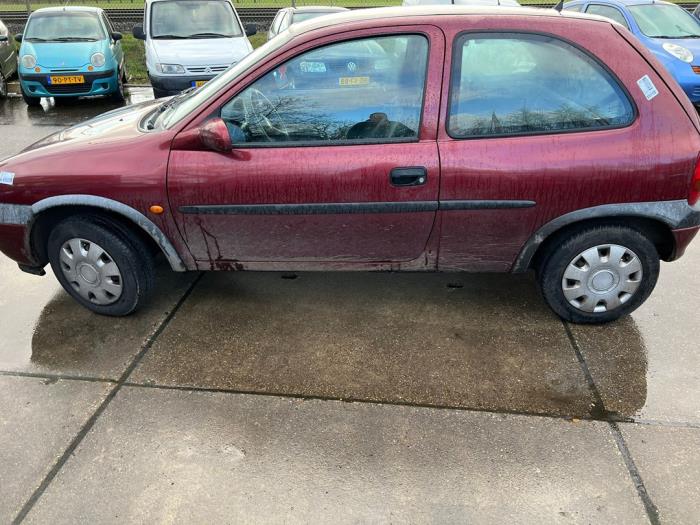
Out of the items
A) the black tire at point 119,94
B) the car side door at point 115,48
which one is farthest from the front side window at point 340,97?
the car side door at point 115,48

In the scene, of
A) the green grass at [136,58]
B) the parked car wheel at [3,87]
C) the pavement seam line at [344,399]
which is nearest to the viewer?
the pavement seam line at [344,399]

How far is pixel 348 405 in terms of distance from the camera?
9.01ft

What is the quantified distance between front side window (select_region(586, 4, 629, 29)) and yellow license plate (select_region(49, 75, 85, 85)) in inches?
305

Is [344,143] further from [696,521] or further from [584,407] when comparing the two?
[696,521]

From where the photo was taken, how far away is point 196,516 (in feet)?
7.23

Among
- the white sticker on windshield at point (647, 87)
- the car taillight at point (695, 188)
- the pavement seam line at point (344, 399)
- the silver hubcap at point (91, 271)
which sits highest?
the white sticker on windshield at point (647, 87)

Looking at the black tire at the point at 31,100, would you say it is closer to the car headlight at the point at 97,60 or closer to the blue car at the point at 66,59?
the blue car at the point at 66,59

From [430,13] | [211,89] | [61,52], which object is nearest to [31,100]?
[61,52]

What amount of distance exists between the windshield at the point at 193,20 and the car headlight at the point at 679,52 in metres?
6.23

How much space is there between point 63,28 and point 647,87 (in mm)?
9354

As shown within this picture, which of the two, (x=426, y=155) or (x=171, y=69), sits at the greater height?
(x=426, y=155)

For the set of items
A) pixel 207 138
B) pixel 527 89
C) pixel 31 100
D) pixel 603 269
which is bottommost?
pixel 31 100

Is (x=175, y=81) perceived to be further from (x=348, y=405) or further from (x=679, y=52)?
(x=679, y=52)

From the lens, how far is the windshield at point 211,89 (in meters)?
2.97
